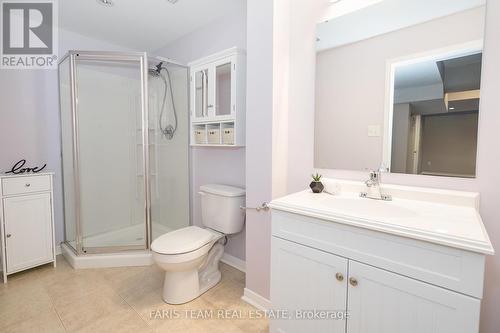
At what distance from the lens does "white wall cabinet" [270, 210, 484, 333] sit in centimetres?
80

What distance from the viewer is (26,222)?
6.93 feet

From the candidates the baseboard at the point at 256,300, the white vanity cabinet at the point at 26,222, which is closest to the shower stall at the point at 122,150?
the white vanity cabinet at the point at 26,222

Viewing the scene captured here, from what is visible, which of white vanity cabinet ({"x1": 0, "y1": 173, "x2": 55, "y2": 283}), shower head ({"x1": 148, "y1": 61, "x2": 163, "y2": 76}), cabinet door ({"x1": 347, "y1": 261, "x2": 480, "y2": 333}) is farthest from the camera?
shower head ({"x1": 148, "y1": 61, "x2": 163, "y2": 76})

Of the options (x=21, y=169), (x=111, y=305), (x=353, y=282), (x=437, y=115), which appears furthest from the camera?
(x=21, y=169)

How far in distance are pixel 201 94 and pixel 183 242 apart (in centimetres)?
131

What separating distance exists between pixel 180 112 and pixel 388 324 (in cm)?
243

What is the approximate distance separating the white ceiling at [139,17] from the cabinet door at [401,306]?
2.23 meters

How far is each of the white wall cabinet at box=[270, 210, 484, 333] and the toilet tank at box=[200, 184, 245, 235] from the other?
33.0 inches

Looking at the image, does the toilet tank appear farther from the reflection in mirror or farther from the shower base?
the reflection in mirror

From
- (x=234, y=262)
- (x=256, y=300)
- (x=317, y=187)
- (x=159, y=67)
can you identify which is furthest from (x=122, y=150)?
(x=317, y=187)

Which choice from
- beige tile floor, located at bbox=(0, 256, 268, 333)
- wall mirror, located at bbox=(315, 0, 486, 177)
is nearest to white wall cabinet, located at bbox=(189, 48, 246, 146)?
wall mirror, located at bbox=(315, 0, 486, 177)

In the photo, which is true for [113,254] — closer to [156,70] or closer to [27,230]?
[27,230]

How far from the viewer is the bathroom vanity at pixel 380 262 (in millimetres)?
798

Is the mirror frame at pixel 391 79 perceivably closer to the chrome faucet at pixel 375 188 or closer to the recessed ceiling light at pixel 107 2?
the chrome faucet at pixel 375 188
